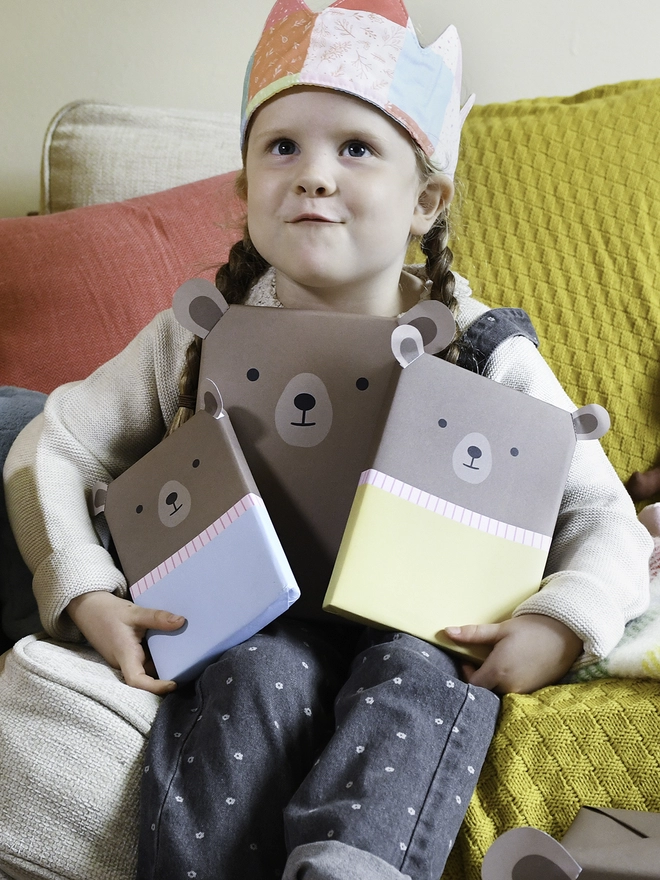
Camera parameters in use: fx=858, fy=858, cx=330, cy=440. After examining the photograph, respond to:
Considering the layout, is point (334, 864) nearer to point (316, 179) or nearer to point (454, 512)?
point (454, 512)

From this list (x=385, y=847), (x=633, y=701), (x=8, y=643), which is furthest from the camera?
(x=8, y=643)

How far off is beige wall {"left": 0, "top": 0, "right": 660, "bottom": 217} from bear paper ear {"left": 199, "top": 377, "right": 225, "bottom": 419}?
36.0 inches

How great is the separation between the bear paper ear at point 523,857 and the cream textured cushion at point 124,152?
1057 mm

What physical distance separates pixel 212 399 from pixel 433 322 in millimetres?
204

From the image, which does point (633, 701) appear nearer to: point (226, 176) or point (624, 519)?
point (624, 519)

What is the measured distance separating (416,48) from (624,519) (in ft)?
1.59

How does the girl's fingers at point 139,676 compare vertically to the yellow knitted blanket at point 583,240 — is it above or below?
below

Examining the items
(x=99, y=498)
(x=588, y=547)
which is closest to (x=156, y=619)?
(x=99, y=498)

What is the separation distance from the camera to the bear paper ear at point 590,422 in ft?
2.48

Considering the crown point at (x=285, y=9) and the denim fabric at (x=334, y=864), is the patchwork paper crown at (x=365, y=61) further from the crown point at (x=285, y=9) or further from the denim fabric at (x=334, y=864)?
the denim fabric at (x=334, y=864)

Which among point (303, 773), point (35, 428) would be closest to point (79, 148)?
point (35, 428)

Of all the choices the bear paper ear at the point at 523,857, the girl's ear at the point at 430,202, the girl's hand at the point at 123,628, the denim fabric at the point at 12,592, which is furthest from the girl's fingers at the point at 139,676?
the girl's ear at the point at 430,202

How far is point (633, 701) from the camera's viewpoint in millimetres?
633

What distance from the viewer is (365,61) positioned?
0.79 meters
